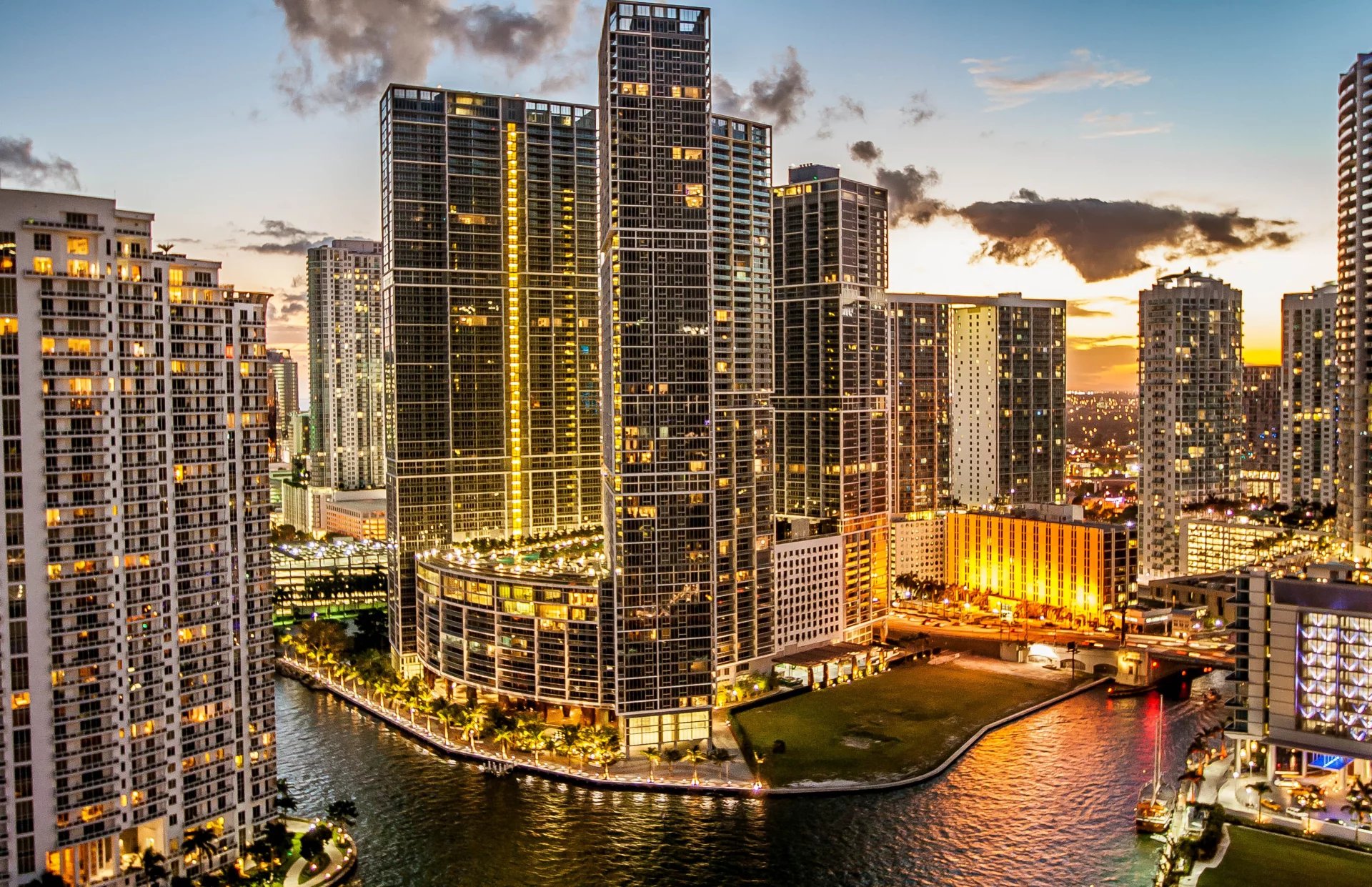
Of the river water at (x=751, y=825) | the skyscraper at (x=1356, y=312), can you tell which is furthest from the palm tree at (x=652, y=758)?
the skyscraper at (x=1356, y=312)

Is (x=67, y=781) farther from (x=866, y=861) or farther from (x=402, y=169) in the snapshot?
(x=402, y=169)

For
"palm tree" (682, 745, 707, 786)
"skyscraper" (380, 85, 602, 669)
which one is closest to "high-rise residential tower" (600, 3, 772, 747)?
"palm tree" (682, 745, 707, 786)

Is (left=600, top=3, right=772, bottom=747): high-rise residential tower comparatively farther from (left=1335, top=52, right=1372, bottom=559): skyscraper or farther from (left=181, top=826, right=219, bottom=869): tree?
(left=1335, top=52, right=1372, bottom=559): skyscraper

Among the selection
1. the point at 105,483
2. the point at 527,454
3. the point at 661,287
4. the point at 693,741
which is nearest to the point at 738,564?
the point at 693,741

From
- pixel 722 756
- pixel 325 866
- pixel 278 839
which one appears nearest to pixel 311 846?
pixel 325 866

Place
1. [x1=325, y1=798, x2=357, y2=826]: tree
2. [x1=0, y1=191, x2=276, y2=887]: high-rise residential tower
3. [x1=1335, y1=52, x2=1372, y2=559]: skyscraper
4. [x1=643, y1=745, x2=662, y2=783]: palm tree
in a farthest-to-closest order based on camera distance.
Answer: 1. [x1=1335, y1=52, x2=1372, y2=559]: skyscraper
2. [x1=643, y1=745, x2=662, y2=783]: palm tree
3. [x1=325, y1=798, x2=357, y2=826]: tree
4. [x1=0, y1=191, x2=276, y2=887]: high-rise residential tower

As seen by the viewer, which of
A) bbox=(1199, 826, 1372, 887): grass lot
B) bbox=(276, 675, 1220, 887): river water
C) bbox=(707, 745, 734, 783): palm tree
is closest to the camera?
bbox=(1199, 826, 1372, 887): grass lot
